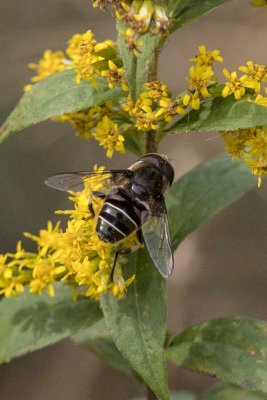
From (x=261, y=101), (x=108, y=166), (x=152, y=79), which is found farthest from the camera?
(x=108, y=166)

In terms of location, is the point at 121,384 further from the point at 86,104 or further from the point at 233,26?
the point at 233,26

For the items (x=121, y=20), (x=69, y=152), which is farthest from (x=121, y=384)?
(x=121, y=20)

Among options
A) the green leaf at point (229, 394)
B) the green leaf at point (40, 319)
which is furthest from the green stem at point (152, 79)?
the green leaf at point (229, 394)

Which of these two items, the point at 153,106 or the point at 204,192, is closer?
the point at 153,106

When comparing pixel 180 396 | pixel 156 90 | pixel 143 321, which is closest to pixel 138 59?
pixel 156 90

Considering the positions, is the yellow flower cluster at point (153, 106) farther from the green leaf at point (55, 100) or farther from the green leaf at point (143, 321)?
the green leaf at point (143, 321)

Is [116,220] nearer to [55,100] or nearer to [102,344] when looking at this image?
[55,100]
